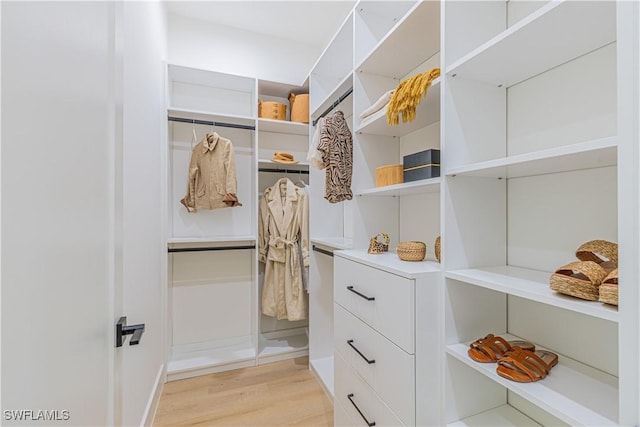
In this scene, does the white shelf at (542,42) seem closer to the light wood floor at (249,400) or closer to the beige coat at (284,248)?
the beige coat at (284,248)

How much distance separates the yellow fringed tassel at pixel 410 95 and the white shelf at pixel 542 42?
87 mm

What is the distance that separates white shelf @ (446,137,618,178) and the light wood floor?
66.1 inches

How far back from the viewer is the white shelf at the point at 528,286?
63cm

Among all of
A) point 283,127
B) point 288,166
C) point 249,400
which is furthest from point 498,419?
point 283,127

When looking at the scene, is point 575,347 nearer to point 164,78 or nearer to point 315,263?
point 315,263

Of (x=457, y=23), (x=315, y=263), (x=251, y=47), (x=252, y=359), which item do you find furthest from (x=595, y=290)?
(x=251, y=47)

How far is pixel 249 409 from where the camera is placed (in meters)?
1.84

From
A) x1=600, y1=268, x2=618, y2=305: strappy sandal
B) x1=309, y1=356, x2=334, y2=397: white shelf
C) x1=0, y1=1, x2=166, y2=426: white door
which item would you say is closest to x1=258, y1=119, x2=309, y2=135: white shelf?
x1=0, y1=1, x2=166, y2=426: white door

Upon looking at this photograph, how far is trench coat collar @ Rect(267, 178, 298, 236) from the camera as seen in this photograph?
2416 mm

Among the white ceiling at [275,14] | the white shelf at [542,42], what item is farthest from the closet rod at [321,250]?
the white ceiling at [275,14]

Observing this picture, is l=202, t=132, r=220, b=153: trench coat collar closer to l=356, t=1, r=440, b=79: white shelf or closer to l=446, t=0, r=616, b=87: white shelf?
A: l=356, t=1, r=440, b=79: white shelf

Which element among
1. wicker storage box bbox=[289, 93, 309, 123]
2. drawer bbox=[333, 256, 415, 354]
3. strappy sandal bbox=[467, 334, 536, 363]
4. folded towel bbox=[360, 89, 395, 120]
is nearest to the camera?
strappy sandal bbox=[467, 334, 536, 363]

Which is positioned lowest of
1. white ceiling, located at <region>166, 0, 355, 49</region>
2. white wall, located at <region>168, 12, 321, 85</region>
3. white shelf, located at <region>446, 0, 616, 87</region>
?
white shelf, located at <region>446, 0, 616, 87</region>

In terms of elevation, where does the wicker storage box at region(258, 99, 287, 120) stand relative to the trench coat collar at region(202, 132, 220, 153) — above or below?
above
